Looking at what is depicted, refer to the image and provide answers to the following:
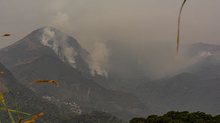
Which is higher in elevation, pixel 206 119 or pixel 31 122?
pixel 206 119

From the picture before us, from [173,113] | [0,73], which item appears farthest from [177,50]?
[173,113]

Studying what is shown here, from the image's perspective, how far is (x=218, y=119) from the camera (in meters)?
125

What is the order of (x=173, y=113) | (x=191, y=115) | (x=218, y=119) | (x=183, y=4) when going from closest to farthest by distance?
(x=183, y=4) < (x=218, y=119) < (x=191, y=115) < (x=173, y=113)

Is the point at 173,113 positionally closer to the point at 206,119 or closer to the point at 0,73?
the point at 206,119

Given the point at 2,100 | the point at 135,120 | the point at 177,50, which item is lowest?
the point at 2,100

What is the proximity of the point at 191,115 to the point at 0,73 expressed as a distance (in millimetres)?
134350

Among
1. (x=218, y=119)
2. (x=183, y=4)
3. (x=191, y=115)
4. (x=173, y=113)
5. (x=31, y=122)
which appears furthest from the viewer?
(x=173, y=113)

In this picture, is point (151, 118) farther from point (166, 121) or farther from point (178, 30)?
point (178, 30)

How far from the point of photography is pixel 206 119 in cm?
13088

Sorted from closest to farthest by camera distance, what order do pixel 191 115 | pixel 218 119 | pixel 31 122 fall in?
pixel 31 122 < pixel 218 119 < pixel 191 115

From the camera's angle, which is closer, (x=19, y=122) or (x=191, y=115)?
(x=19, y=122)

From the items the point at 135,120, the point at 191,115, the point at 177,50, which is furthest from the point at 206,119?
the point at 177,50

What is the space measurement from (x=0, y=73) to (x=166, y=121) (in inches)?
4923

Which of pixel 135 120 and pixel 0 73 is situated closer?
pixel 0 73
